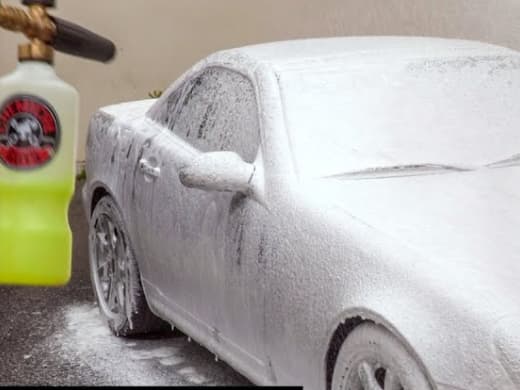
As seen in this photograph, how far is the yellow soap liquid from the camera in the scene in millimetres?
746

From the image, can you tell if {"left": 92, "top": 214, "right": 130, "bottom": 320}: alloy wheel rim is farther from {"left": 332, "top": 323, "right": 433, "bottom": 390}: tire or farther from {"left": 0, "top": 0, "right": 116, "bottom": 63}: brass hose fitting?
{"left": 0, "top": 0, "right": 116, "bottom": 63}: brass hose fitting

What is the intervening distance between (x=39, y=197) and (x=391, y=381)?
6.25 feet

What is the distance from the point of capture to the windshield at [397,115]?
10.7 ft

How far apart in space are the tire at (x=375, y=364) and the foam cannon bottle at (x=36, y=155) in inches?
69.9

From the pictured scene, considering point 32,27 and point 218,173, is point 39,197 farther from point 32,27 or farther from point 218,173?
point 218,173

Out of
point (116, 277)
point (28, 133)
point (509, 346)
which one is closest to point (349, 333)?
point (509, 346)

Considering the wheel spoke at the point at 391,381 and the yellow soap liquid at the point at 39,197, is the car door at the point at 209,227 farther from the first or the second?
the yellow soap liquid at the point at 39,197

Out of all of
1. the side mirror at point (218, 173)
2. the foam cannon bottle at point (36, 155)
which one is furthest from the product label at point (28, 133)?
the side mirror at point (218, 173)

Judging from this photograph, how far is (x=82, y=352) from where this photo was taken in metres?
4.59

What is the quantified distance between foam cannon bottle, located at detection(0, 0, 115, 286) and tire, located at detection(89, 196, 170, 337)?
3655mm

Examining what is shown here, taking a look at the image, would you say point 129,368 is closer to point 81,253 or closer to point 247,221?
point 247,221

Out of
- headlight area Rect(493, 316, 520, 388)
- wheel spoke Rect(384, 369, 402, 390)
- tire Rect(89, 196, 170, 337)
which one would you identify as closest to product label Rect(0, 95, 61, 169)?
headlight area Rect(493, 316, 520, 388)

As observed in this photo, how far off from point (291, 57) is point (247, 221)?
0.70 meters

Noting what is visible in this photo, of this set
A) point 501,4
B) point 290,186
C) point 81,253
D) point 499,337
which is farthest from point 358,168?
point 501,4
